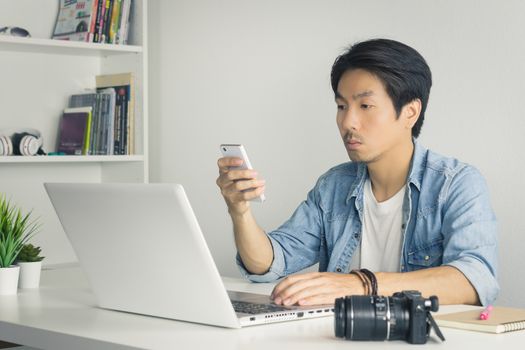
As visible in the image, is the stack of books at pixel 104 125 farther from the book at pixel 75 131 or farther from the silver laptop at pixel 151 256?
the silver laptop at pixel 151 256

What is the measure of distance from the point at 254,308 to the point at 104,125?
7.35ft

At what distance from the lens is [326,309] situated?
1.75 m

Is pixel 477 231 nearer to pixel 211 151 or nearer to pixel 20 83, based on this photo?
pixel 211 151

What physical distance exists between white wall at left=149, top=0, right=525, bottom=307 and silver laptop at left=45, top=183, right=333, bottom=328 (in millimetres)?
1238

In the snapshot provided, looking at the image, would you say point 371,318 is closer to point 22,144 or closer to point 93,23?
point 22,144

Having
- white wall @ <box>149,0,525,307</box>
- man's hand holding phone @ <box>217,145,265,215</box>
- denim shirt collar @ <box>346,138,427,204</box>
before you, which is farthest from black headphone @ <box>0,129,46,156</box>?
man's hand holding phone @ <box>217,145,265,215</box>

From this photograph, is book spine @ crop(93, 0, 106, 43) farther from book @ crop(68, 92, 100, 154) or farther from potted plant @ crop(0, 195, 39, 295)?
potted plant @ crop(0, 195, 39, 295)

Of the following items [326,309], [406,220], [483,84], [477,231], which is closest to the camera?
[326,309]

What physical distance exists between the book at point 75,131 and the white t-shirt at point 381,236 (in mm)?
1746

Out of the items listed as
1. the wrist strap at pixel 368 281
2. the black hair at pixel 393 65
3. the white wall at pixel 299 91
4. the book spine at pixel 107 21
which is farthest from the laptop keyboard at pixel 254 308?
the book spine at pixel 107 21

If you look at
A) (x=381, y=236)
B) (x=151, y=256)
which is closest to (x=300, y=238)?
(x=381, y=236)

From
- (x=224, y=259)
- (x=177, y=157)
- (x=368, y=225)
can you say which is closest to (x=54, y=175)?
(x=177, y=157)

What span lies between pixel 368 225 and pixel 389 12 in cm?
98

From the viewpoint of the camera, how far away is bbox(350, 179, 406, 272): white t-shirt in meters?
2.36
